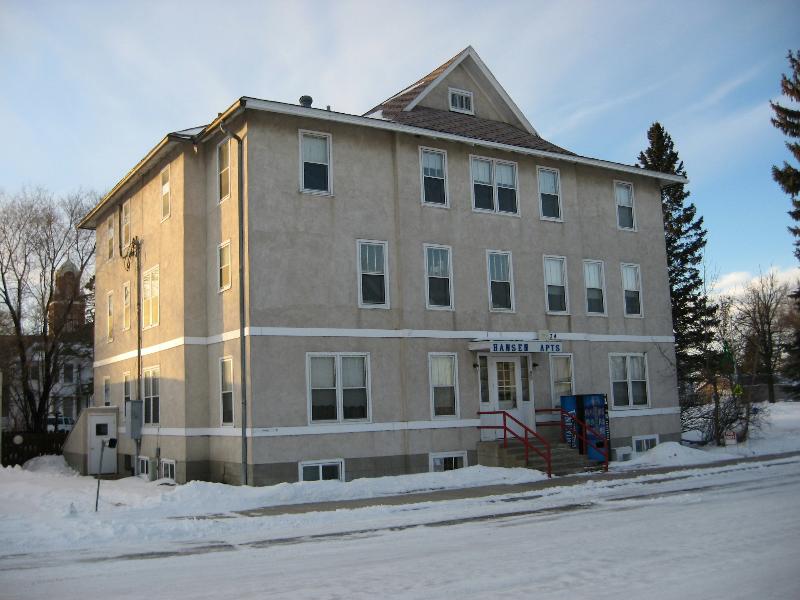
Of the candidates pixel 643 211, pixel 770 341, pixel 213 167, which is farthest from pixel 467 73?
pixel 770 341

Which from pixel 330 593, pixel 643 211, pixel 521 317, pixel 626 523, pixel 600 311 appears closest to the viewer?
pixel 330 593

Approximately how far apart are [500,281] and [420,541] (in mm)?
12504

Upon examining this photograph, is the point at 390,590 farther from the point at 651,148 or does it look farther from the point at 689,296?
the point at 651,148

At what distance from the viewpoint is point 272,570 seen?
9672mm

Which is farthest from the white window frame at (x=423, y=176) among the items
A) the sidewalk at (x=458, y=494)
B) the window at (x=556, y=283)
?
the sidewalk at (x=458, y=494)

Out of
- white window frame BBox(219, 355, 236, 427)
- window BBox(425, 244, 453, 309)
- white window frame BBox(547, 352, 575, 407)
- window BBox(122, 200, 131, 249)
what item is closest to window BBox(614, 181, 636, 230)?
white window frame BBox(547, 352, 575, 407)

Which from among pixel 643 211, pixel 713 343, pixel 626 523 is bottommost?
pixel 626 523

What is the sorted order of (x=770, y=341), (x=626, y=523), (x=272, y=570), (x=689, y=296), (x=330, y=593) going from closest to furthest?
(x=330, y=593) → (x=272, y=570) → (x=626, y=523) → (x=689, y=296) → (x=770, y=341)

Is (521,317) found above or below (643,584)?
above

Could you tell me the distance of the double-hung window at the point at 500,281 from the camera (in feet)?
74.7

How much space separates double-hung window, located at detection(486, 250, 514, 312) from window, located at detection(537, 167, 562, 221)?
2.31 meters

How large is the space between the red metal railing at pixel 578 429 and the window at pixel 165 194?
12.4 metres

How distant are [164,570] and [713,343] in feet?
112

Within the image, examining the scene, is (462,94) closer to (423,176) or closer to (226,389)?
(423,176)
